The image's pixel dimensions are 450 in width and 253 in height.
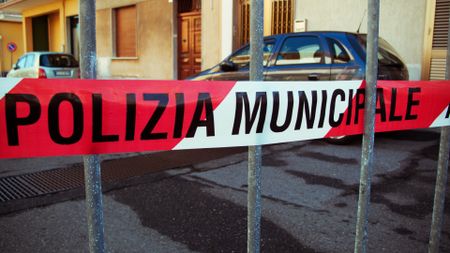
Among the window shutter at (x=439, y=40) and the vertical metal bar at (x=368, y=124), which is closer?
the vertical metal bar at (x=368, y=124)

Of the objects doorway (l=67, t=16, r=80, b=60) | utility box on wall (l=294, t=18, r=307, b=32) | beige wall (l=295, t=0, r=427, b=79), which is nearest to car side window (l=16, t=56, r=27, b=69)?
doorway (l=67, t=16, r=80, b=60)

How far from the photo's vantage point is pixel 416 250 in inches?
117

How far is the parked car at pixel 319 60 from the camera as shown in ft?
20.4

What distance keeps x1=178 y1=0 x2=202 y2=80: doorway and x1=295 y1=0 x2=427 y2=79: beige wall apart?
515 cm

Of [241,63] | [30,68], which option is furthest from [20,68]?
[241,63]

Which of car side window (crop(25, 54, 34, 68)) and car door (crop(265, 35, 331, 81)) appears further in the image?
car side window (crop(25, 54, 34, 68))

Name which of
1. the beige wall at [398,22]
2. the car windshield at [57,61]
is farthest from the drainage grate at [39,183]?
the car windshield at [57,61]

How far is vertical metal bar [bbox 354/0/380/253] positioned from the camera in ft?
5.60

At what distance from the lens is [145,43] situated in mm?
15555

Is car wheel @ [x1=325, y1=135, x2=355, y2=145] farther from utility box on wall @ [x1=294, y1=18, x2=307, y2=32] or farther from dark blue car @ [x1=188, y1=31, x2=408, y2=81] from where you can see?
utility box on wall @ [x1=294, y1=18, x2=307, y2=32]

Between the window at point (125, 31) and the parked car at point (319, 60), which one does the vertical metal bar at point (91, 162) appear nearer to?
the parked car at point (319, 60)

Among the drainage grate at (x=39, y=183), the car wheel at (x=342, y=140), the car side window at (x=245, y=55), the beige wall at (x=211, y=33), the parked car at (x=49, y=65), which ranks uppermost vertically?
the beige wall at (x=211, y=33)

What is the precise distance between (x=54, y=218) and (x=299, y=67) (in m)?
4.49

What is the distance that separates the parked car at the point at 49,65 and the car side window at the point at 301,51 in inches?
330
